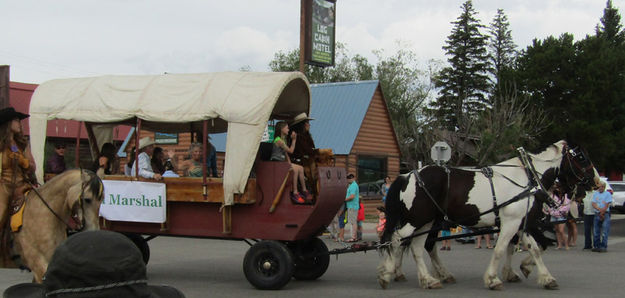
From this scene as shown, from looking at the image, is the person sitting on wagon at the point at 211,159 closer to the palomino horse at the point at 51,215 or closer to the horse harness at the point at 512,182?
the horse harness at the point at 512,182

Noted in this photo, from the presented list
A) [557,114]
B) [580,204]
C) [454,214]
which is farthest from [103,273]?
[557,114]

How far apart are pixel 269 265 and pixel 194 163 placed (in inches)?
80.3

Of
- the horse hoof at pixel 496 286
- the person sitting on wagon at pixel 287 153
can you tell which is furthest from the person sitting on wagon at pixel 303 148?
the horse hoof at pixel 496 286

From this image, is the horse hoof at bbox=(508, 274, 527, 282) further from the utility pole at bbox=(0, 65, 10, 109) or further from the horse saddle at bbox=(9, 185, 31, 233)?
the utility pole at bbox=(0, 65, 10, 109)

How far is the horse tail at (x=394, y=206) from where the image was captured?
10.3 m

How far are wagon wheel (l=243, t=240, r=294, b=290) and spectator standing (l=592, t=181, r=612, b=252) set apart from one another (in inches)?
400

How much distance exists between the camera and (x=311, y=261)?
36.4 ft

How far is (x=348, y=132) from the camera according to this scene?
29.7 m

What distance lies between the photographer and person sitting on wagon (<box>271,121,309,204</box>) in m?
9.92

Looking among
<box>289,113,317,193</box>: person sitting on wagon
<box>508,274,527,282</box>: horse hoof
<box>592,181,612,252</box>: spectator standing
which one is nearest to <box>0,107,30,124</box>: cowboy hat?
<box>289,113,317,193</box>: person sitting on wagon

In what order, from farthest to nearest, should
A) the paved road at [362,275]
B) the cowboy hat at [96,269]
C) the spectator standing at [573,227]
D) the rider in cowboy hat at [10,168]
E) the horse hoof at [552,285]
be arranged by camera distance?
the spectator standing at [573,227]
the horse hoof at [552,285]
the paved road at [362,275]
the rider in cowboy hat at [10,168]
the cowboy hat at [96,269]

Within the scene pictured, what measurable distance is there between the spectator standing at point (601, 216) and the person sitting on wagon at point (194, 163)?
10724 millimetres

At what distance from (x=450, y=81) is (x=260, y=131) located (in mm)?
55819

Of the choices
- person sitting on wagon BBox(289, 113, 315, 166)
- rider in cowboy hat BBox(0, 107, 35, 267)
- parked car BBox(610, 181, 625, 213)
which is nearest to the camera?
rider in cowboy hat BBox(0, 107, 35, 267)
